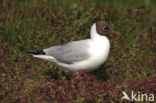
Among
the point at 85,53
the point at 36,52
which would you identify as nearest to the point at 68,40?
the point at 36,52

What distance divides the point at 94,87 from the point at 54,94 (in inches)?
25.4

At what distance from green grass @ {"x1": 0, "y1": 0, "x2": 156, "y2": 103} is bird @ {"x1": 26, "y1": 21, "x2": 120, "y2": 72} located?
0.74ft

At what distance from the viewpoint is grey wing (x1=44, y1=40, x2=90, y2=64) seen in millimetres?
5449

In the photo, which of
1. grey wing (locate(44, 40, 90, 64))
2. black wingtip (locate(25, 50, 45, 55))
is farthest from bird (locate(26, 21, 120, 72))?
black wingtip (locate(25, 50, 45, 55))

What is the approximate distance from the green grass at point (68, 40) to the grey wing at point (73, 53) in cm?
33

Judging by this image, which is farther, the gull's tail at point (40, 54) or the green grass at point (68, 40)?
the gull's tail at point (40, 54)

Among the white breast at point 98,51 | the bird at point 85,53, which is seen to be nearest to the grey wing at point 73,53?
the bird at point 85,53

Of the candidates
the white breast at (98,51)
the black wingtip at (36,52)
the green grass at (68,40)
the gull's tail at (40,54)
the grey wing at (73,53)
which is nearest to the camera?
the green grass at (68,40)

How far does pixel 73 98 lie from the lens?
187 inches

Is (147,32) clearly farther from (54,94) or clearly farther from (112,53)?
(54,94)

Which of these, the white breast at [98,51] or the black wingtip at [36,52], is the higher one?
the white breast at [98,51]

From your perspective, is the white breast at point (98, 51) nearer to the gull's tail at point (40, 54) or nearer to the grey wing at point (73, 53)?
the grey wing at point (73, 53)

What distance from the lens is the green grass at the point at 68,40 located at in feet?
16.5

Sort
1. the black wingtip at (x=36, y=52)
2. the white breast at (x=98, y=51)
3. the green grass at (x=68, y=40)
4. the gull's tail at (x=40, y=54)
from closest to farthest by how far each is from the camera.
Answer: the green grass at (x=68, y=40) < the white breast at (x=98, y=51) < the gull's tail at (x=40, y=54) < the black wingtip at (x=36, y=52)
